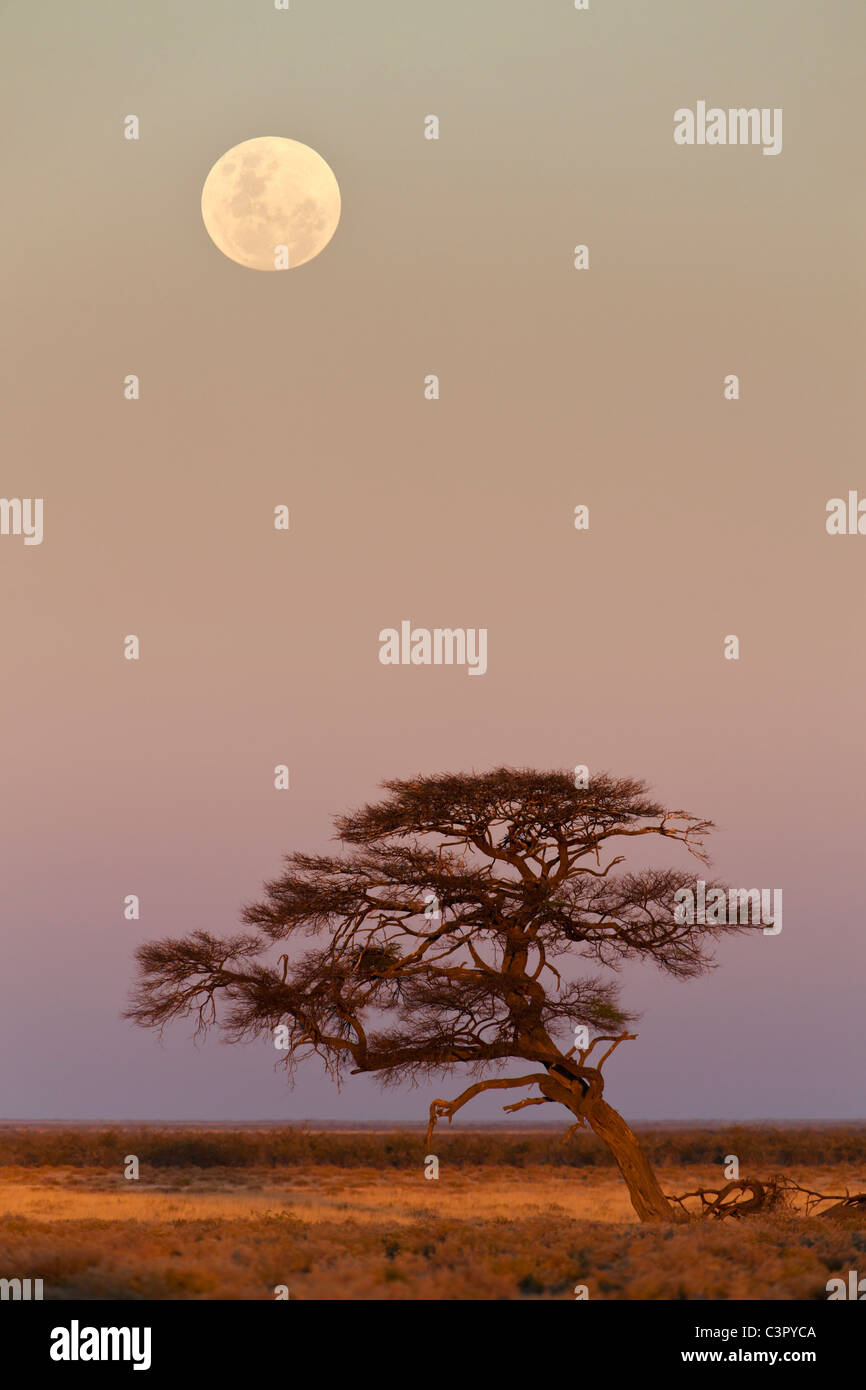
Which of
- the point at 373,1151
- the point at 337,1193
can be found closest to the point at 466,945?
the point at 337,1193

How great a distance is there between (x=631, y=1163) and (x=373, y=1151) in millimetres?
29133

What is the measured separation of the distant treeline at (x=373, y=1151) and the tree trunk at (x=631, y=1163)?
85.3 ft

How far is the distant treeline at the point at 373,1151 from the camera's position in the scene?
45.8 m

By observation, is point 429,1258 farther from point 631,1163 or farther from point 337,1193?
point 337,1193

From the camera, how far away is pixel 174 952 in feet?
75.6

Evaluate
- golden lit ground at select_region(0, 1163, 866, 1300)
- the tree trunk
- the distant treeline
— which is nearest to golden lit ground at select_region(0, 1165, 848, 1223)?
the distant treeline

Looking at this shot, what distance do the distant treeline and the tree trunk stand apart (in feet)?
85.3

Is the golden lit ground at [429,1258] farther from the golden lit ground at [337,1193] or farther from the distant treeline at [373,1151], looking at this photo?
the distant treeline at [373,1151]

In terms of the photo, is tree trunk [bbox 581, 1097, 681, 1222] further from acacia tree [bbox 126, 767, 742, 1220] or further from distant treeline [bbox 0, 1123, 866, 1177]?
distant treeline [bbox 0, 1123, 866, 1177]

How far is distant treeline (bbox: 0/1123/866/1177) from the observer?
150ft
